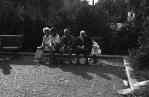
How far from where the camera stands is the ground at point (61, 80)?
6405 millimetres

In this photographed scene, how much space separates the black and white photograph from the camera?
6848 mm

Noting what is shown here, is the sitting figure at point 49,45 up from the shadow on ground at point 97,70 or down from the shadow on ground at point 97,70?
up

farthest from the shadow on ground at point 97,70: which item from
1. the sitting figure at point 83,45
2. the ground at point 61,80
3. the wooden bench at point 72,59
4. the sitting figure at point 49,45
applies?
the sitting figure at point 49,45

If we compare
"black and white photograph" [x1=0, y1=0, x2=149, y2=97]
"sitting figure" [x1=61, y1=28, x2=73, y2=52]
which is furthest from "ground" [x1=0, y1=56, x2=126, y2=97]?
"sitting figure" [x1=61, y1=28, x2=73, y2=52]

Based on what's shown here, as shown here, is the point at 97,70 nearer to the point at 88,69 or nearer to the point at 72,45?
the point at 88,69

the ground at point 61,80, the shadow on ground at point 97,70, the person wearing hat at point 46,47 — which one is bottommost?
the shadow on ground at point 97,70

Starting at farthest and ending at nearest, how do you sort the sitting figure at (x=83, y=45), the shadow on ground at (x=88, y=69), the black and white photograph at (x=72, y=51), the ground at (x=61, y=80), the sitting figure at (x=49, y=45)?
the sitting figure at (x=49, y=45), the sitting figure at (x=83, y=45), the shadow on ground at (x=88, y=69), the black and white photograph at (x=72, y=51), the ground at (x=61, y=80)

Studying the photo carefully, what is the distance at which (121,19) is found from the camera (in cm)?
1434

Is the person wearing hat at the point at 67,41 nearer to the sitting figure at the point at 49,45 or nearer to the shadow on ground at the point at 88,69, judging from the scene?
the sitting figure at the point at 49,45

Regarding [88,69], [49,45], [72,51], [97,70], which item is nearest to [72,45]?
[72,51]

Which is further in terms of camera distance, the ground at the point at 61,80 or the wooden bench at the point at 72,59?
the wooden bench at the point at 72,59

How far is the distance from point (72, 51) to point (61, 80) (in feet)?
8.60

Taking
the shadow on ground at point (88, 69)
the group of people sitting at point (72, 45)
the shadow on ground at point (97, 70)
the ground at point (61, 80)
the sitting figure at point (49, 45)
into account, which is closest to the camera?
the ground at point (61, 80)

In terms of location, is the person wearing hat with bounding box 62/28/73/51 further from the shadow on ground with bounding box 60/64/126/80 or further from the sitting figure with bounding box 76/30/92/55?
the shadow on ground with bounding box 60/64/126/80
